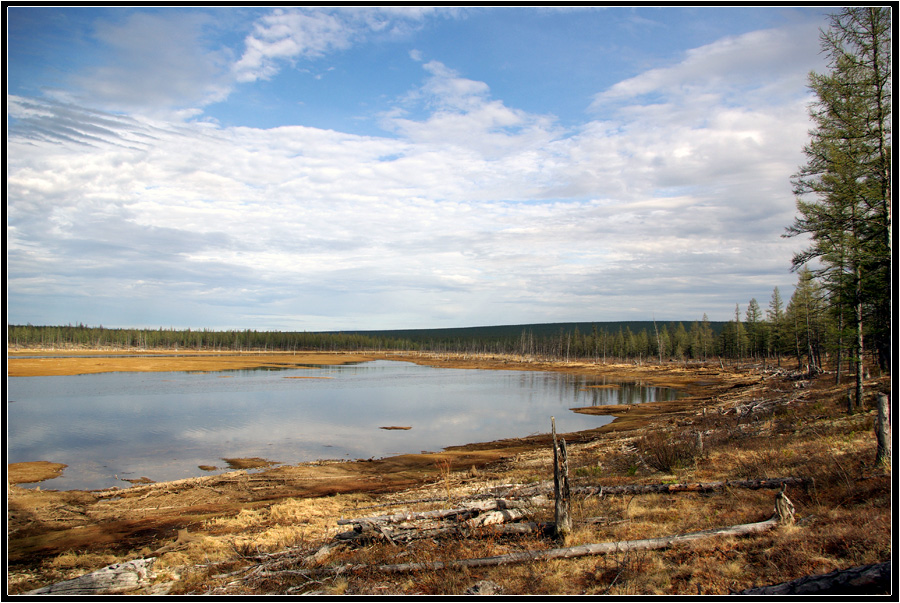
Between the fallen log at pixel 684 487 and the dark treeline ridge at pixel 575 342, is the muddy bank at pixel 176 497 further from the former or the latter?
the dark treeline ridge at pixel 575 342

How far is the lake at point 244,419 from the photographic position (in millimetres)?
24312

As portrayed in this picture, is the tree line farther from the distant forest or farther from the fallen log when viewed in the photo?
the fallen log

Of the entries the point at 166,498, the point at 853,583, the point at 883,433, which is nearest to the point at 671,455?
Answer: the point at 883,433

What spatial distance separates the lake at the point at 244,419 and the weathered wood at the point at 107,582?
12.7m

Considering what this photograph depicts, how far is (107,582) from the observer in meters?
8.40

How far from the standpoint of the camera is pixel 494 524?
9.39m

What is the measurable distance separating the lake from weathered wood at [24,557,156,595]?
12709 millimetres

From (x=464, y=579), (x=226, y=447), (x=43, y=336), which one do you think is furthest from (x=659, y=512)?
(x=43, y=336)

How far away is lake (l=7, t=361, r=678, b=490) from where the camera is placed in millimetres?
24312

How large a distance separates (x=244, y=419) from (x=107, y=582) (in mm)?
28796

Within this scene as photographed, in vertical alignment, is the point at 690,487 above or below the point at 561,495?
below

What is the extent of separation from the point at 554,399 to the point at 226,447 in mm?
34769

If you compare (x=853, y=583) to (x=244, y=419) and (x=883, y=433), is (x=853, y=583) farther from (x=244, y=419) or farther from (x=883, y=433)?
(x=244, y=419)

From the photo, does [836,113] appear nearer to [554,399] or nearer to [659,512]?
[659,512]
